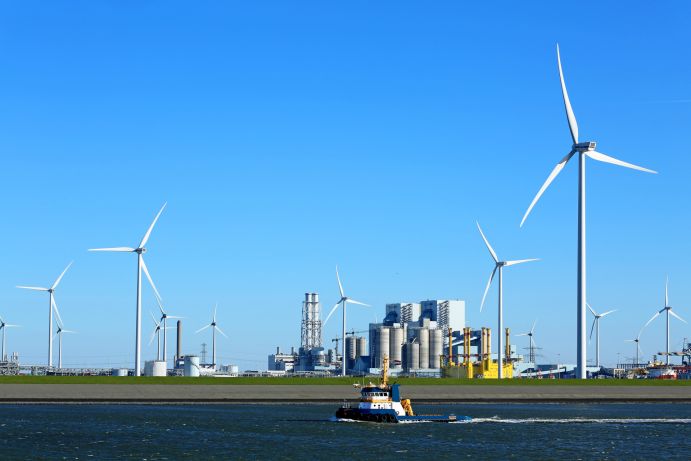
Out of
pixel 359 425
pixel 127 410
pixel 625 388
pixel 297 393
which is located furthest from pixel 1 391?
pixel 625 388

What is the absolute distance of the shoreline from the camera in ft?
448

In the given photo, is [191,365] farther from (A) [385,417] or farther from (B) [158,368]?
(A) [385,417]

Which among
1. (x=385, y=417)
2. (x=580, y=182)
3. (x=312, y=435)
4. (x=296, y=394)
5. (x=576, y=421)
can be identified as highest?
(x=580, y=182)

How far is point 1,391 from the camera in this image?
13612cm

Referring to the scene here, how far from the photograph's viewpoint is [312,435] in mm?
90000

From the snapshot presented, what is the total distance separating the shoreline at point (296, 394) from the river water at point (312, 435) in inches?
367

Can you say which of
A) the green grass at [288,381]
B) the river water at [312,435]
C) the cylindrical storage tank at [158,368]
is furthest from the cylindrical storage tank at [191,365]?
the river water at [312,435]

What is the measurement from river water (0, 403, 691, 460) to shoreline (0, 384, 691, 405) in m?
9.33

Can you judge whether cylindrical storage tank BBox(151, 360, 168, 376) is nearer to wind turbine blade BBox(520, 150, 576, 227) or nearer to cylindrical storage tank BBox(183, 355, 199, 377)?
cylindrical storage tank BBox(183, 355, 199, 377)

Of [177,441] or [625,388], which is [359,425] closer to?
[177,441]

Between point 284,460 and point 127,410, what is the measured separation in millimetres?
53423

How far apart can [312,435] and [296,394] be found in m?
57.8

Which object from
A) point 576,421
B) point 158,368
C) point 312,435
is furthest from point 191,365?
point 312,435

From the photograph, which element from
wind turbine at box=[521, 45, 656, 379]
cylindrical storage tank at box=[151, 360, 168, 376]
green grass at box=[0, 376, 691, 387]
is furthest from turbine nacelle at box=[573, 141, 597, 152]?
cylindrical storage tank at box=[151, 360, 168, 376]
